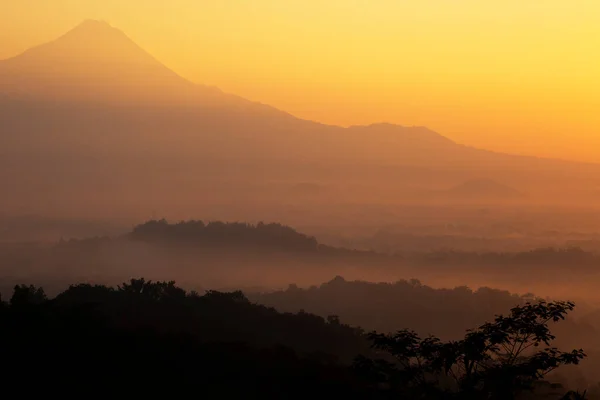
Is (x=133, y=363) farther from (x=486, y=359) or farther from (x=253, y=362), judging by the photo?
(x=486, y=359)

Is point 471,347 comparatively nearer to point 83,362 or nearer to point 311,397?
point 311,397

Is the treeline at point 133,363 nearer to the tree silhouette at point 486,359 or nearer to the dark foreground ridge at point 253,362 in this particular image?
the dark foreground ridge at point 253,362

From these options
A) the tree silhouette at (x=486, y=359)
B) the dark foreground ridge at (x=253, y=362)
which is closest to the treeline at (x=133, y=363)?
the dark foreground ridge at (x=253, y=362)

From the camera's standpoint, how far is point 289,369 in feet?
145

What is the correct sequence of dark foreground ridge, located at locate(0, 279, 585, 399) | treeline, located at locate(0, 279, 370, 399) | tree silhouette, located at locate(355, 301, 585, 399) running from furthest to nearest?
treeline, located at locate(0, 279, 370, 399), dark foreground ridge, located at locate(0, 279, 585, 399), tree silhouette, located at locate(355, 301, 585, 399)

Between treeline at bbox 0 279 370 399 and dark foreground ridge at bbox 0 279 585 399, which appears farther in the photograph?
treeline at bbox 0 279 370 399

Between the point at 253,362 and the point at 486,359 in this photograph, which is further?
the point at 253,362

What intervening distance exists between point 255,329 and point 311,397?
48.6 metres

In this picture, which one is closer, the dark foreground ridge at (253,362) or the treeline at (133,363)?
the dark foreground ridge at (253,362)

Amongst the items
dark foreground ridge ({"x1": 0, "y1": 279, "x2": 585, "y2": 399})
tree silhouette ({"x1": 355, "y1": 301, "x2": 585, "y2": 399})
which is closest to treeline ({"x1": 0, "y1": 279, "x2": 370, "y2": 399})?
dark foreground ridge ({"x1": 0, "y1": 279, "x2": 585, "y2": 399})

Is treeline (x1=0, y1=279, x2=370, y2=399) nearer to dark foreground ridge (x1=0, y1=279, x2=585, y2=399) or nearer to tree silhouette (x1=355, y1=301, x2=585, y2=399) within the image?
dark foreground ridge (x1=0, y1=279, x2=585, y2=399)

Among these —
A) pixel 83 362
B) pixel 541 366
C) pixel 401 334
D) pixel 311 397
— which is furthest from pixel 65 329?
pixel 541 366

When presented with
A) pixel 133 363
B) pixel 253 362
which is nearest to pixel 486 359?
pixel 253 362

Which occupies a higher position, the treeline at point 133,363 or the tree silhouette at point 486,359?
the tree silhouette at point 486,359
